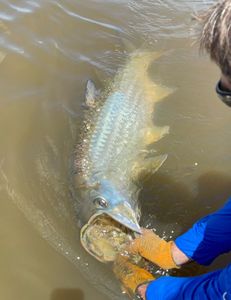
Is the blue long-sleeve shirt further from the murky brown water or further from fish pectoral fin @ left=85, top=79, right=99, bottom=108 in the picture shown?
fish pectoral fin @ left=85, top=79, right=99, bottom=108

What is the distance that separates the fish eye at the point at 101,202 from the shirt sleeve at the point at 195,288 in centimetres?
84

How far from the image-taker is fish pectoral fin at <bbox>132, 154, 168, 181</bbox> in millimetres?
3920

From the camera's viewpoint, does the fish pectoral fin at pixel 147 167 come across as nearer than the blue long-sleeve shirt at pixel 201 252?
No

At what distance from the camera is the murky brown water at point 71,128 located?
10.5 feet

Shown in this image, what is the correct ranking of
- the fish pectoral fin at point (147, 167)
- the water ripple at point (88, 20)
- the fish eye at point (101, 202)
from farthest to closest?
the water ripple at point (88, 20), the fish pectoral fin at point (147, 167), the fish eye at point (101, 202)

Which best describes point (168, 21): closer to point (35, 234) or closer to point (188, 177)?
point (188, 177)

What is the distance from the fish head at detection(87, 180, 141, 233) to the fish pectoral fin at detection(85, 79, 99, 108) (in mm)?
969

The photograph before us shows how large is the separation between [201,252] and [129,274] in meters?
0.45

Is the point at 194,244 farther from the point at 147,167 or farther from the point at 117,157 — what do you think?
the point at 117,157

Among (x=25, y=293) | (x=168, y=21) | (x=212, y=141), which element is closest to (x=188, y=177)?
(x=212, y=141)

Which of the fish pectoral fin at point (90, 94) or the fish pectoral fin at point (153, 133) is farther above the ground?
the fish pectoral fin at point (90, 94)

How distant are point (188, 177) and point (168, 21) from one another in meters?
2.77

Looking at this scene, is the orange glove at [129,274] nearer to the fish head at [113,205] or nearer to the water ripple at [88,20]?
the fish head at [113,205]

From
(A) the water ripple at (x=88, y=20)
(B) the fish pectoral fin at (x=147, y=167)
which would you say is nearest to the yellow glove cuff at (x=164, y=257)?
(B) the fish pectoral fin at (x=147, y=167)
